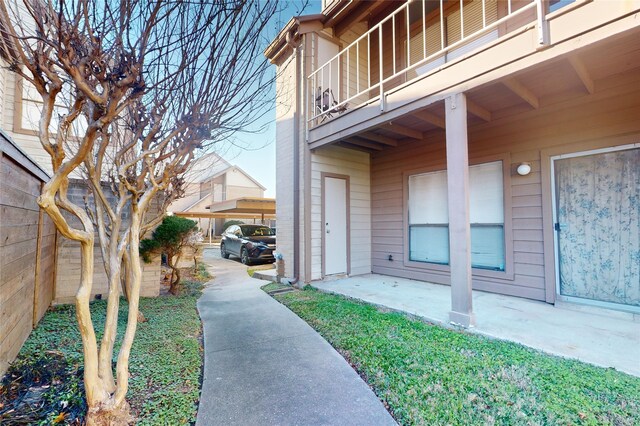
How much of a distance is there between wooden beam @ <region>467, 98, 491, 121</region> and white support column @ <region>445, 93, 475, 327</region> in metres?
1.01

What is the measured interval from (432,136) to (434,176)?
0.74 metres

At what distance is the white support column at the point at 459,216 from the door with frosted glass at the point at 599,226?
1.80 m

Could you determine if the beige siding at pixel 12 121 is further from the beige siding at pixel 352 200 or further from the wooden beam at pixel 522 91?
the wooden beam at pixel 522 91

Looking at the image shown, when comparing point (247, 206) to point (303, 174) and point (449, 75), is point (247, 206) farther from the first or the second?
point (449, 75)

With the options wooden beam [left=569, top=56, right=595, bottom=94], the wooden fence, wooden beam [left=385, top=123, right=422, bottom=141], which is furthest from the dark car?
wooden beam [left=569, top=56, right=595, bottom=94]

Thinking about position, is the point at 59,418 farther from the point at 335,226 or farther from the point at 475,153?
the point at 475,153

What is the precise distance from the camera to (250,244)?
9625 mm

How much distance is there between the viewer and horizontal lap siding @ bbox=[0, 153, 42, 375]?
217cm

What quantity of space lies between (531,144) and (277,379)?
180 inches

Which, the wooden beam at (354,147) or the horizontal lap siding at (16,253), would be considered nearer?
the horizontal lap siding at (16,253)

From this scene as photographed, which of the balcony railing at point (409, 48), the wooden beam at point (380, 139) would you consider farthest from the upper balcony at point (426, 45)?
the wooden beam at point (380, 139)

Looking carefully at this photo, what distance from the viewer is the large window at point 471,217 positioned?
4656 millimetres

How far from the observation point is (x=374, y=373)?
2373mm

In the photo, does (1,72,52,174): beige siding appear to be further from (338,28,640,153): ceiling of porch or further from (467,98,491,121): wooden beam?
(467,98,491,121): wooden beam
